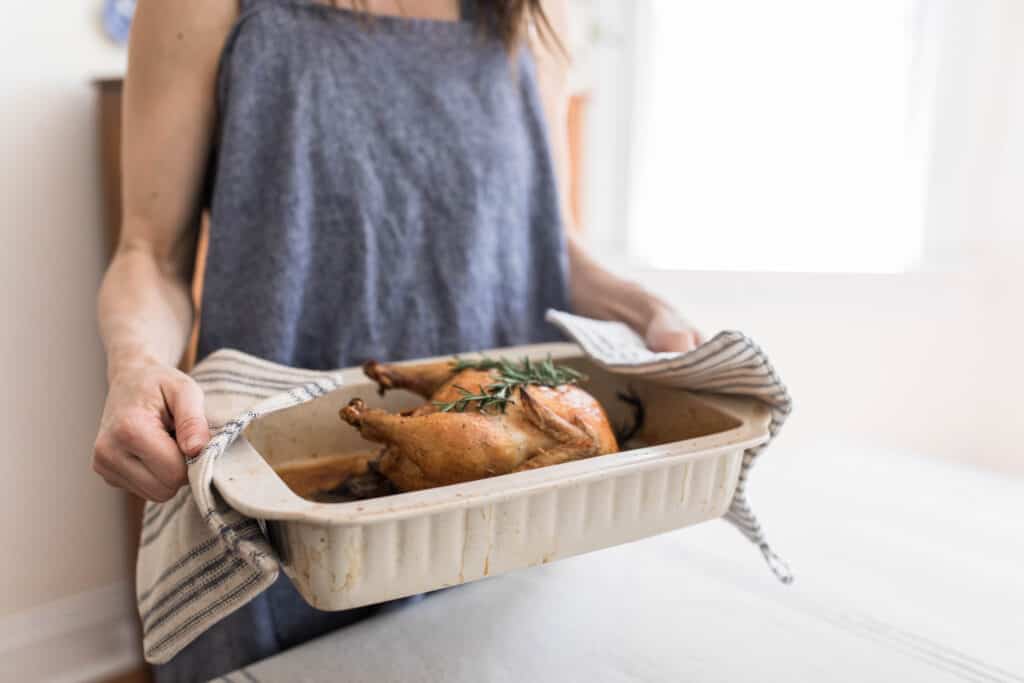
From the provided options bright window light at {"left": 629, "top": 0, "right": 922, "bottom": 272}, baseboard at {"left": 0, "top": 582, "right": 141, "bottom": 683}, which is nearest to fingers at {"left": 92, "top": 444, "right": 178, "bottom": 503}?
baseboard at {"left": 0, "top": 582, "right": 141, "bottom": 683}

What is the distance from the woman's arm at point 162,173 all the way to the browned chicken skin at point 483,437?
19 centimetres

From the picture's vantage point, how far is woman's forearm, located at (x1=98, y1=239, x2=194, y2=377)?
1.99 feet

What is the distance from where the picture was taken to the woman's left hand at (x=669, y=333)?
0.76 metres

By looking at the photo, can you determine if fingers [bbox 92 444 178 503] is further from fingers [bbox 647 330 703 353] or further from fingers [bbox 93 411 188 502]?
fingers [bbox 647 330 703 353]

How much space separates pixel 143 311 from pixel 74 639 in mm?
905

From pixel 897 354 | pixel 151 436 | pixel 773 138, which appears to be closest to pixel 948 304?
pixel 897 354

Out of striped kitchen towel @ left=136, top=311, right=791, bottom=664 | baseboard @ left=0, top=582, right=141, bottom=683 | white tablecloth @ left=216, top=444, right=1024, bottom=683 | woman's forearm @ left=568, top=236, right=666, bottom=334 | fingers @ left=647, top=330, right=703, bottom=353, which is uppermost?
woman's forearm @ left=568, top=236, right=666, bottom=334

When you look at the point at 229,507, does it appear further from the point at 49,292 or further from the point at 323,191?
the point at 49,292

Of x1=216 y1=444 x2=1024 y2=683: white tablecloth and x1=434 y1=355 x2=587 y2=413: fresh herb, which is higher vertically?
x1=434 y1=355 x2=587 y2=413: fresh herb

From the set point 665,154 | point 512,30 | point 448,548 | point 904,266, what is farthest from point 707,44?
point 448,548

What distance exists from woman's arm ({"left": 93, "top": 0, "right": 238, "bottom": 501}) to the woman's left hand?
17.5 inches

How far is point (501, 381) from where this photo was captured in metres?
0.60

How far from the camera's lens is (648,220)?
214 cm

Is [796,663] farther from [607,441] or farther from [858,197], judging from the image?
[858,197]
